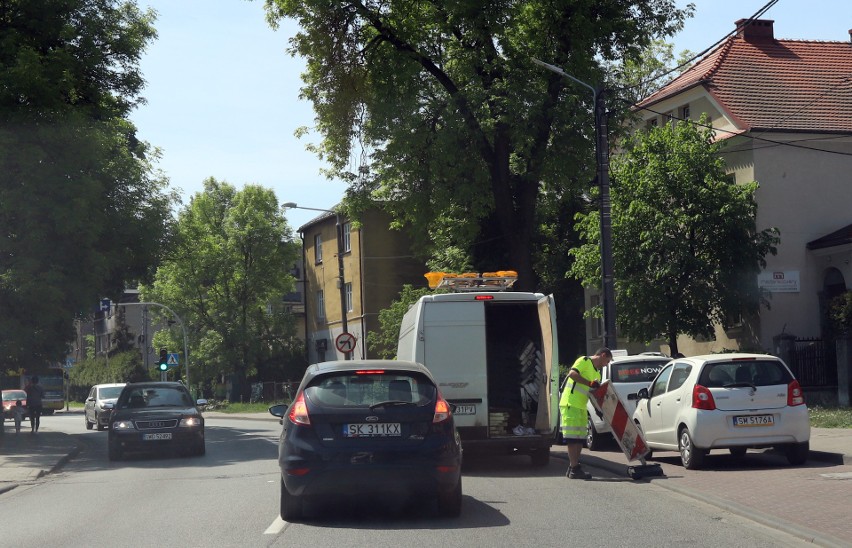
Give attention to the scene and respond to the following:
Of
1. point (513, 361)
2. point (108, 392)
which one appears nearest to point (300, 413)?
point (513, 361)

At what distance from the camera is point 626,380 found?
18938 millimetres

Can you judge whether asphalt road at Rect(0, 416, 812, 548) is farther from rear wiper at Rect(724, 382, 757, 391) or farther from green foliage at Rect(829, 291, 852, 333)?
green foliage at Rect(829, 291, 852, 333)

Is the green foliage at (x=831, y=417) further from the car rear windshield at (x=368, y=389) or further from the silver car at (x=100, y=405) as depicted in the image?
the silver car at (x=100, y=405)

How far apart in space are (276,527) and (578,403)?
521 cm

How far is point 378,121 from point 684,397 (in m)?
14.7

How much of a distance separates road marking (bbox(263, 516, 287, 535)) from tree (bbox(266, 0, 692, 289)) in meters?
16.5

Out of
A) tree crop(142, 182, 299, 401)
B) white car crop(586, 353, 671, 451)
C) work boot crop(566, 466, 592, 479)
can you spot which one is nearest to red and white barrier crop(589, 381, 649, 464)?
work boot crop(566, 466, 592, 479)

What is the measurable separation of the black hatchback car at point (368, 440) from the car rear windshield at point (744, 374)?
18.2 ft

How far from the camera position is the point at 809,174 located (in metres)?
32.5

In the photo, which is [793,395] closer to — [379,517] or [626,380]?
[626,380]

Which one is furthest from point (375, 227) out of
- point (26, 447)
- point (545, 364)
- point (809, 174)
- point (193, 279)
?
point (545, 364)

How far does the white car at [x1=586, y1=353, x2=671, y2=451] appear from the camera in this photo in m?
18.6

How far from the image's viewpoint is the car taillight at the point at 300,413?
10.4 m

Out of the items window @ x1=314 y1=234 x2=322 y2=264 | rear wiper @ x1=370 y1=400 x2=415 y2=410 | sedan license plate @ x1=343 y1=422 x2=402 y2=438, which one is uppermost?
window @ x1=314 y1=234 x2=322 y2=264
